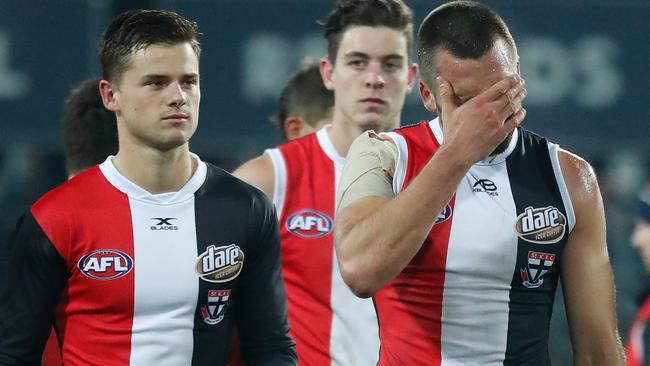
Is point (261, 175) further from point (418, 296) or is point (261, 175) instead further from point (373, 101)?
point (418, 296)

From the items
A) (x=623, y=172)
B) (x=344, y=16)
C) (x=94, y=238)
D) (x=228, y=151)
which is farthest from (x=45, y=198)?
(x=623, y=172)

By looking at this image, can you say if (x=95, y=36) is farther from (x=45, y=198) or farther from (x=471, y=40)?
(x=471, y=40)

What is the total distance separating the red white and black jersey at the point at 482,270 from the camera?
3721 millimetres

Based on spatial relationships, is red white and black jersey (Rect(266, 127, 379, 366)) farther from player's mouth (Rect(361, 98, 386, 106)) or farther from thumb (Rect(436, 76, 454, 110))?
thumb (Rect(436, 76, 454, 110))

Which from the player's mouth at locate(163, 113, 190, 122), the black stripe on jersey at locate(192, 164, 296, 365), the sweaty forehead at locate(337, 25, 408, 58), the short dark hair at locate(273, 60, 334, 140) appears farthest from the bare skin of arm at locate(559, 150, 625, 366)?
the short dark hair at locate(273, 60, 334, 140)

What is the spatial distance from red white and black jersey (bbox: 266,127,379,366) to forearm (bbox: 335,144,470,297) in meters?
1.58

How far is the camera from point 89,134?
16.2ft

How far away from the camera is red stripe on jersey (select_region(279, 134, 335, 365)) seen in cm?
521

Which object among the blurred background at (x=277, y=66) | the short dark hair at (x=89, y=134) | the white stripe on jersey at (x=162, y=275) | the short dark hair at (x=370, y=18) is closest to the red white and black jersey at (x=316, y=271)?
the short dark hair at (x=370, y=18)

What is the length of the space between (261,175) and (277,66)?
4.58 metres

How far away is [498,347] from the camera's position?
377cm

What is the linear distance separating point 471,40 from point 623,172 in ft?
27.5

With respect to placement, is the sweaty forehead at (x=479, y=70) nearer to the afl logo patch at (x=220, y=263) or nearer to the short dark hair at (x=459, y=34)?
the short dark hair at (x=459, y=34)

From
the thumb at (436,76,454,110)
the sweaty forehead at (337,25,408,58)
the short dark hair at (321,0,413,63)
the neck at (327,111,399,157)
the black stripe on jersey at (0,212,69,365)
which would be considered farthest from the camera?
the short dark hair at (321,0,413,63)
